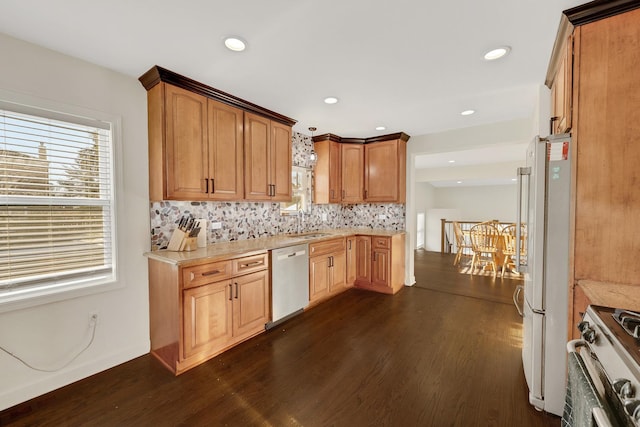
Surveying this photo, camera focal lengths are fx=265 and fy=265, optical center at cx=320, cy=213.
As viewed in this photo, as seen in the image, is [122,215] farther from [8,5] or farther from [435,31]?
[435,31]

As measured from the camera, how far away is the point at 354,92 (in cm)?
265

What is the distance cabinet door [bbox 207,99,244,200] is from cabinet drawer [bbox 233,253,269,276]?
0.66m

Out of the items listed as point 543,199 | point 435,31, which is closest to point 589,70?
point 543,199

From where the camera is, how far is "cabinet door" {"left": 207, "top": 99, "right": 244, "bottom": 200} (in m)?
2.55

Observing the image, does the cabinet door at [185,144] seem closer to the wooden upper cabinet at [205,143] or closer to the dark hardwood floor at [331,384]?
the wooden upper cabinet at [205,143]

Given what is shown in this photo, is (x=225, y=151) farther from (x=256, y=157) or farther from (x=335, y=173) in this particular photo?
(x=335, y=173)

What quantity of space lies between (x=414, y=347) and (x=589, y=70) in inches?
92.5

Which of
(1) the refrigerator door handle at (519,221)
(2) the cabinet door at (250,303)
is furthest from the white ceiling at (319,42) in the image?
(2) the cabinet door at (250,303)

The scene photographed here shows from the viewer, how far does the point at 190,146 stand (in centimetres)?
238

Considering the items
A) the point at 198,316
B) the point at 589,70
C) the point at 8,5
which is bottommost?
the point at 198,316

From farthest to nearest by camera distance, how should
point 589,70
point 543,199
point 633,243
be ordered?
point 543,199 < point 589,70 < point 633,243

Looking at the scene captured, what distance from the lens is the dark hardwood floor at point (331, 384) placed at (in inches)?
64.8

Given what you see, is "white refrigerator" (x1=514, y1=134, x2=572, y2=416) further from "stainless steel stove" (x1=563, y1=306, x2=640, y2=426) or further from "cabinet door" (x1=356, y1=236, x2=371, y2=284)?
"cabinet door" (x1=356, y1=236, x2=371, y2=284)

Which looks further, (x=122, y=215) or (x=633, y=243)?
(x=122, y=215)
